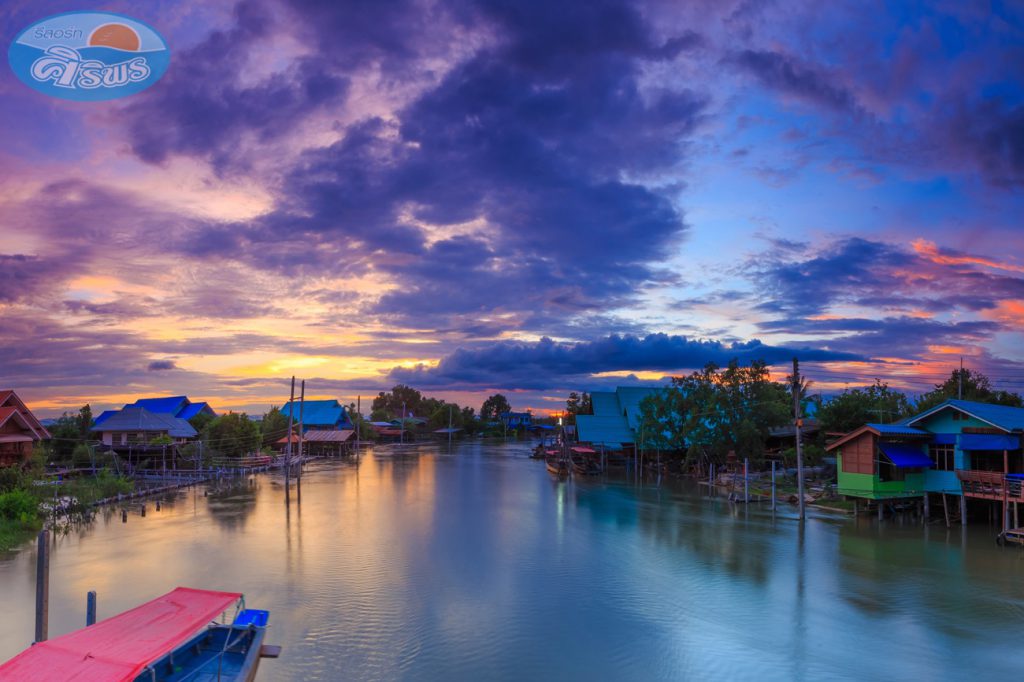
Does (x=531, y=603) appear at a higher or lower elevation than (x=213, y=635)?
lower

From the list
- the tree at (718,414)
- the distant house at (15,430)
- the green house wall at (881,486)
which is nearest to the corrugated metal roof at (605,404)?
the tree at (718,414)

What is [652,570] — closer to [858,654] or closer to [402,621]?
[858,654]

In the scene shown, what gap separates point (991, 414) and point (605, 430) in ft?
109

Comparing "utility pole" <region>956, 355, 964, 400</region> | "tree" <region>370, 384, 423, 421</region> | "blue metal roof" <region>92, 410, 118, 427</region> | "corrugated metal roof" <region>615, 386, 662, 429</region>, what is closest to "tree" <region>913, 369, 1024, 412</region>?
"utility pole" <region>956, 355, 964, 400</region>

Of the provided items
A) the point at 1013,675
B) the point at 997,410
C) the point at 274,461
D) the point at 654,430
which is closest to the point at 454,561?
the point at 1013,675

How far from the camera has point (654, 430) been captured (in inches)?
1966

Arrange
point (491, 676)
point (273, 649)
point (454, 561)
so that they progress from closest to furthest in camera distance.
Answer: point (273, 649) < point (491, 676) < point (454, 561)

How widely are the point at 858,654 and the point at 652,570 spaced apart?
793 centimetres

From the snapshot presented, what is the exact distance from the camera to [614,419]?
59.0 meters

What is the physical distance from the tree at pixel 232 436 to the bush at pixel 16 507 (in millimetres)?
27160

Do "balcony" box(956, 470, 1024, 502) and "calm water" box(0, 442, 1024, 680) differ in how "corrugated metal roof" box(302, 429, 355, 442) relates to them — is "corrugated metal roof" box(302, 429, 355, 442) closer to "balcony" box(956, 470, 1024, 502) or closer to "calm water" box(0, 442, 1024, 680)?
"calm water" box(0, 442, 1024, 680)

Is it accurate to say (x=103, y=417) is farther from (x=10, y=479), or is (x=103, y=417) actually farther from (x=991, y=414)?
(x=991, y=414)

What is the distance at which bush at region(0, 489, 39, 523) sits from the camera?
85.9ft

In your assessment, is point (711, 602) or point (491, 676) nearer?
point (491, 676)
